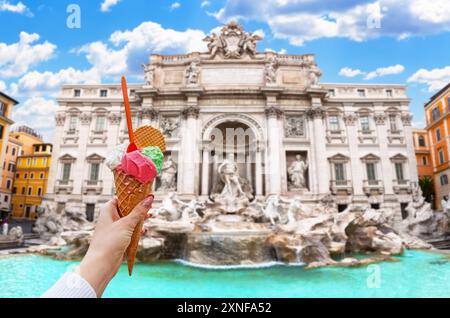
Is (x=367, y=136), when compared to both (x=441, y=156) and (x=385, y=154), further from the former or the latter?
(x=441, y=156)

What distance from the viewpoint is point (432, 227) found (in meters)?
15.0

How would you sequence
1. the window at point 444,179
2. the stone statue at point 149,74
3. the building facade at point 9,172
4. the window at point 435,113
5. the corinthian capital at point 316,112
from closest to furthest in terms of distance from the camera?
the corinthian capital at point 316,112
the stone statue at point 149,74
the window at point 444,179
the window at point 435,113
the building facade at point 9,172

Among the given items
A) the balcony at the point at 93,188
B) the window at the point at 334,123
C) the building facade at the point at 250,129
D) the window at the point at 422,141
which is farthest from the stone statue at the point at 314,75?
the balcony at the point at 93,188

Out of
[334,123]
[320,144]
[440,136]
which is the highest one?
[334,123]

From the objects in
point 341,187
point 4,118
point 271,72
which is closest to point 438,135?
point 341,187

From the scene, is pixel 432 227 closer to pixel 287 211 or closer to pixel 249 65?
pixel 287 211

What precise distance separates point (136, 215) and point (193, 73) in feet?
62.5

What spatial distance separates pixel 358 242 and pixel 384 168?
9.33 m

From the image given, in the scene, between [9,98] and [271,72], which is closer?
[9,98]

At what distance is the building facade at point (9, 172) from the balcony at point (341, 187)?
3025 centimetres

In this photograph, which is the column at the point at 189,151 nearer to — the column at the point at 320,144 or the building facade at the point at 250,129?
the building facade at the point at 250,129

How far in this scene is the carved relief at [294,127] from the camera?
19.1 m

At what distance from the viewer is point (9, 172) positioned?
26.2 m
